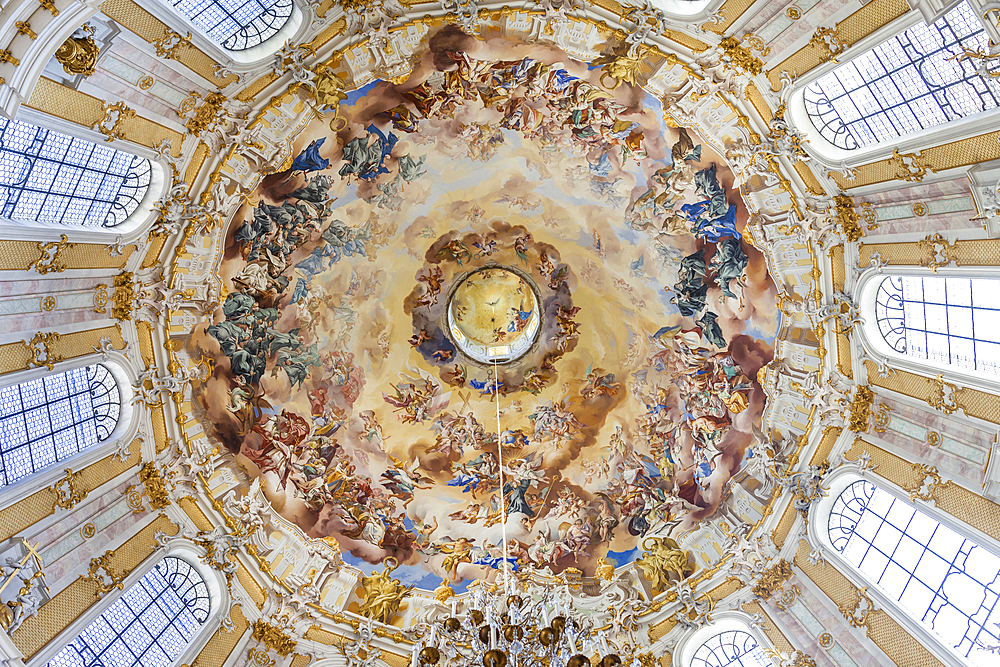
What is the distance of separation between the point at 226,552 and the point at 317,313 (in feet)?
20.8

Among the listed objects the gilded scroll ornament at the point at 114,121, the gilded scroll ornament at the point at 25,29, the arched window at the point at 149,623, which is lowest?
the arched window at the point at 149,623

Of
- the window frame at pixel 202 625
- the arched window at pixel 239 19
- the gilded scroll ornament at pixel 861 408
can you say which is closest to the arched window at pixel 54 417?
the window frame at pixel 202 625

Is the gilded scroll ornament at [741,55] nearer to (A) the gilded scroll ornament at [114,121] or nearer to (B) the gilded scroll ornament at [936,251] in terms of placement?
(B) the gilded scroll ornament at [936,251]

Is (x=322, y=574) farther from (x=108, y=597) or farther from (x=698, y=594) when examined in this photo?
(x=698, y=594)

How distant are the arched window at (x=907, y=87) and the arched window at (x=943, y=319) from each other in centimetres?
287

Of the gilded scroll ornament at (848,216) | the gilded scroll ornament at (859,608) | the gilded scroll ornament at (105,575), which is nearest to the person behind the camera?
the gilded scroll ornament at (105,575)

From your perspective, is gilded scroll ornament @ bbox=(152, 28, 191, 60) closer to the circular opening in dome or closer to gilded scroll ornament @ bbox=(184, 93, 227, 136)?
gilded scroll ornament @ bbox=(184, 93, 227, 136)

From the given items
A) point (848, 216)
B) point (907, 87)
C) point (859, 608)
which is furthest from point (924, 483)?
point (907, 87)

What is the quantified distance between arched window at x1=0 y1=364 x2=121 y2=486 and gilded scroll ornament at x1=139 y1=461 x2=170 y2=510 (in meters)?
1.08

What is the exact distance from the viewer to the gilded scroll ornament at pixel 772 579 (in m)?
14.9

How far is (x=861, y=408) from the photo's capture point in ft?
Result: 46.3

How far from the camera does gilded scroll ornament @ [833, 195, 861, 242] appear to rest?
533 inches

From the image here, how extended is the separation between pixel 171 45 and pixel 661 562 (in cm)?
1511

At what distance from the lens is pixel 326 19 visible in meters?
13.1
